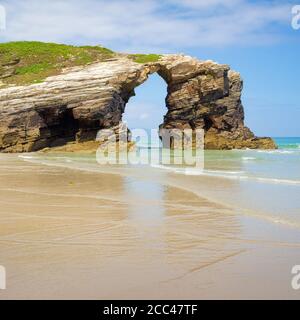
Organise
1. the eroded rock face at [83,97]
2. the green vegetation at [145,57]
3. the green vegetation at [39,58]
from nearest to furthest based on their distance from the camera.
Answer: the eroded rock face at [83,97] < the green vegetation at [39,58] < the green vegetation at [145,57]

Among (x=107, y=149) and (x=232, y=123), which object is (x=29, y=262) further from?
(x=232, y=123)

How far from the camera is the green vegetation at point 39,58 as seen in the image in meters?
46.0

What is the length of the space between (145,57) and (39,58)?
1211 centimetres

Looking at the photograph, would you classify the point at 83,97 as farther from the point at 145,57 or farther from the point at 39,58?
the point at 39,58

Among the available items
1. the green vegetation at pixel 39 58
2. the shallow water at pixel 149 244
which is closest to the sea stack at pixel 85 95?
the green vegetation at pixel 39 58

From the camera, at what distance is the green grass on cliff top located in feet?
150

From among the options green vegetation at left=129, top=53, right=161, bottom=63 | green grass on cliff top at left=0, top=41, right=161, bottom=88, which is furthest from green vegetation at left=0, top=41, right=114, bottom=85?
green vegetation at left=129, top=53, right=161, bottom=63

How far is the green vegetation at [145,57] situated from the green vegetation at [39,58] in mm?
2458

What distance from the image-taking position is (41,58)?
168 feet

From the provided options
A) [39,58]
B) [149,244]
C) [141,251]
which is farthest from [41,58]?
[141,251]

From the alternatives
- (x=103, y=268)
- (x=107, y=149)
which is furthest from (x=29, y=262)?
(x=107, y=149)

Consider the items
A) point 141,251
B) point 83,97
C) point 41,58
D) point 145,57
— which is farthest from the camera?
point 41,58

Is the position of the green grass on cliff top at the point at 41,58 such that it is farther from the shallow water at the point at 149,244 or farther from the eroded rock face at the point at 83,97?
the shallow water at the point at 149,244

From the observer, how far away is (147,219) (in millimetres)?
8297
